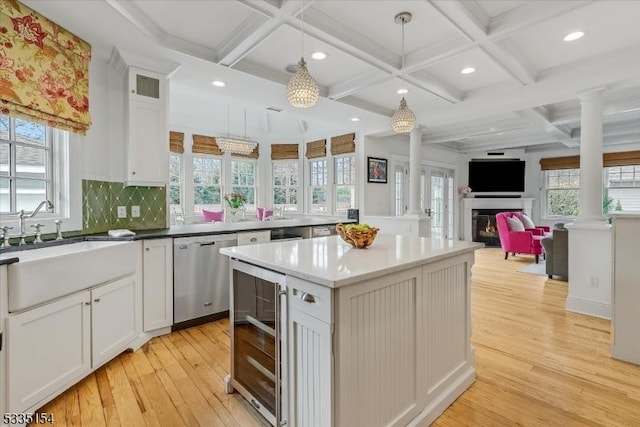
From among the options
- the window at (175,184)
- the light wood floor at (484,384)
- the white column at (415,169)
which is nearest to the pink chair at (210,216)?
the window at (175,184)

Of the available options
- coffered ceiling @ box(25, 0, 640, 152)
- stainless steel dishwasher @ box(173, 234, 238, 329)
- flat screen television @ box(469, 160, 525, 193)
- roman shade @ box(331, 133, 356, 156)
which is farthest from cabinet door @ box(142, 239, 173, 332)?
flat screen television @ box(469, 160, 525, 193)

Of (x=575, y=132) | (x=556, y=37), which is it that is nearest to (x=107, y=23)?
(x=556, y=37)

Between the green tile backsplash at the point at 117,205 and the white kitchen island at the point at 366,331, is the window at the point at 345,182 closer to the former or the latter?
the green tile backsplash at the point at 117,205

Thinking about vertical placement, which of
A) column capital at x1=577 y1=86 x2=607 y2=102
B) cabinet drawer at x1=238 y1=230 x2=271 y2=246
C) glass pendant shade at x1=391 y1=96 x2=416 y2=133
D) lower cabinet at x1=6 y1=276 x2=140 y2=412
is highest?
column capital at x1=577 y1=86 x2=607 y2=102

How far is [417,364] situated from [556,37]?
9.90ft

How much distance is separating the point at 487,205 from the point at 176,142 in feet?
24.4

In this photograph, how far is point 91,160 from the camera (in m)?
2.80

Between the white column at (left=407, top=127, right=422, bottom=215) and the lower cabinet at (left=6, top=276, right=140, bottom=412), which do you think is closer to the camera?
the lower cabinet at (left=6, top=276, right=140, bottom=412)

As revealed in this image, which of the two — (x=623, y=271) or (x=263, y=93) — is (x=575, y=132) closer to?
(x=623, y=271)

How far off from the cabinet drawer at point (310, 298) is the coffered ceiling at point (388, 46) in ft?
6.16

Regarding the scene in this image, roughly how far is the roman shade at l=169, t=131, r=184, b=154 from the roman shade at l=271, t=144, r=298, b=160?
193 centimetres

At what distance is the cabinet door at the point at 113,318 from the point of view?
2.18 m

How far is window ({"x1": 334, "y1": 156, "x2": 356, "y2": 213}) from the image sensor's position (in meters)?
6.05

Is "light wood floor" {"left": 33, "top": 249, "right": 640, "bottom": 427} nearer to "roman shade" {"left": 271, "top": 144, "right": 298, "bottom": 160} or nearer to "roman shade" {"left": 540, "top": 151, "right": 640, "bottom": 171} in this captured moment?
"roman shade" {"left": 271, "top": 144, "right": 298, "bottom": 160}
